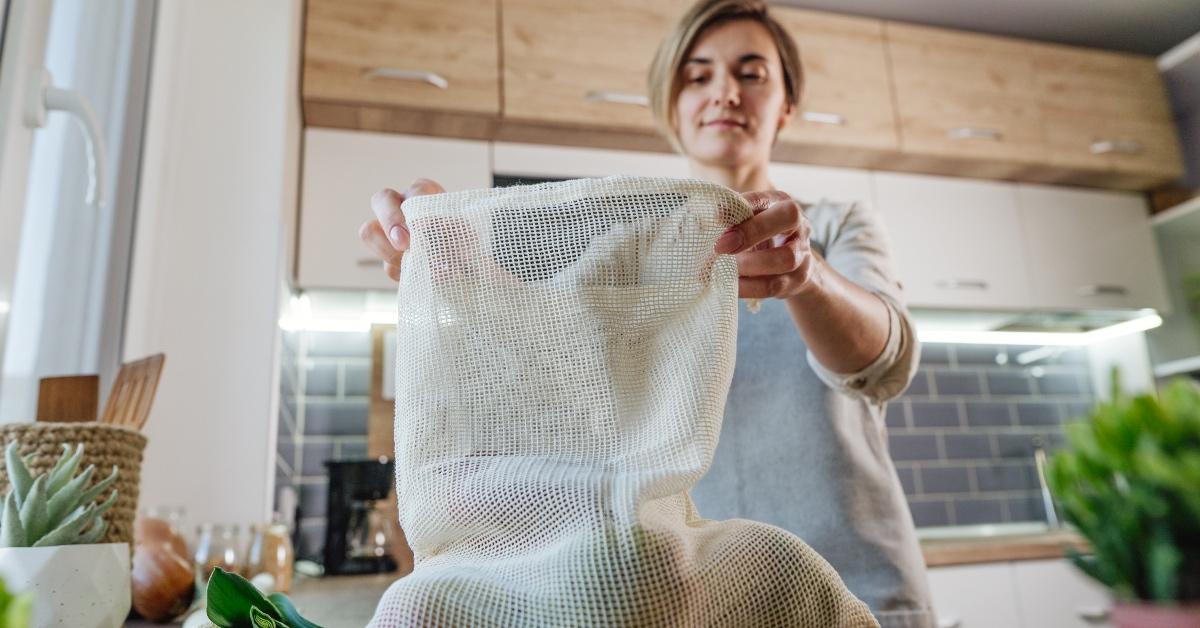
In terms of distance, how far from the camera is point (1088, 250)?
7.92 ft

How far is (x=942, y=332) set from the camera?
251cm

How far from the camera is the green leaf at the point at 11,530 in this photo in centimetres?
57

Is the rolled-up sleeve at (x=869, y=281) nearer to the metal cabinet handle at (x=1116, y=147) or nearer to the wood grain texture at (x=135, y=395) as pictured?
the wood grain texture at (x=135, y=395)

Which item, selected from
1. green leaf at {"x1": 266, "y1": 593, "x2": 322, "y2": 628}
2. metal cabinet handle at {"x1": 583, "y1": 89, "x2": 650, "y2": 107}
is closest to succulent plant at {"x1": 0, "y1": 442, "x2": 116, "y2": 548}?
green leaf at {"x1": 266, "y1": 593, "x2": 322, "y2": 628}

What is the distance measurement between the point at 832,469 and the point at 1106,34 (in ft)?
6.99

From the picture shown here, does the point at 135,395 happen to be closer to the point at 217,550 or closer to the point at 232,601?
the point at 232,601

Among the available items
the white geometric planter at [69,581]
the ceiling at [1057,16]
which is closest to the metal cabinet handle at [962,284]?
the ceiling at [1057,16]

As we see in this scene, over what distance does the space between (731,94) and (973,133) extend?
1.41 meters

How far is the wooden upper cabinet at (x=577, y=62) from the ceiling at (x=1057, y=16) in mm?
501

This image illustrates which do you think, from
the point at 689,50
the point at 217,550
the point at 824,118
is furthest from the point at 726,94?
the point at 824,118

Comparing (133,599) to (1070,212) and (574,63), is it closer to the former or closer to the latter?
(574,63)

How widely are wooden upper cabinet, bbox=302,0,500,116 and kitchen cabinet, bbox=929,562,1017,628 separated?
1367 millimetres

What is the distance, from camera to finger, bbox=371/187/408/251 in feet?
1.60

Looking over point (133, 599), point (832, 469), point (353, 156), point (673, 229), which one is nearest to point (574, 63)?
point (353, 156)
